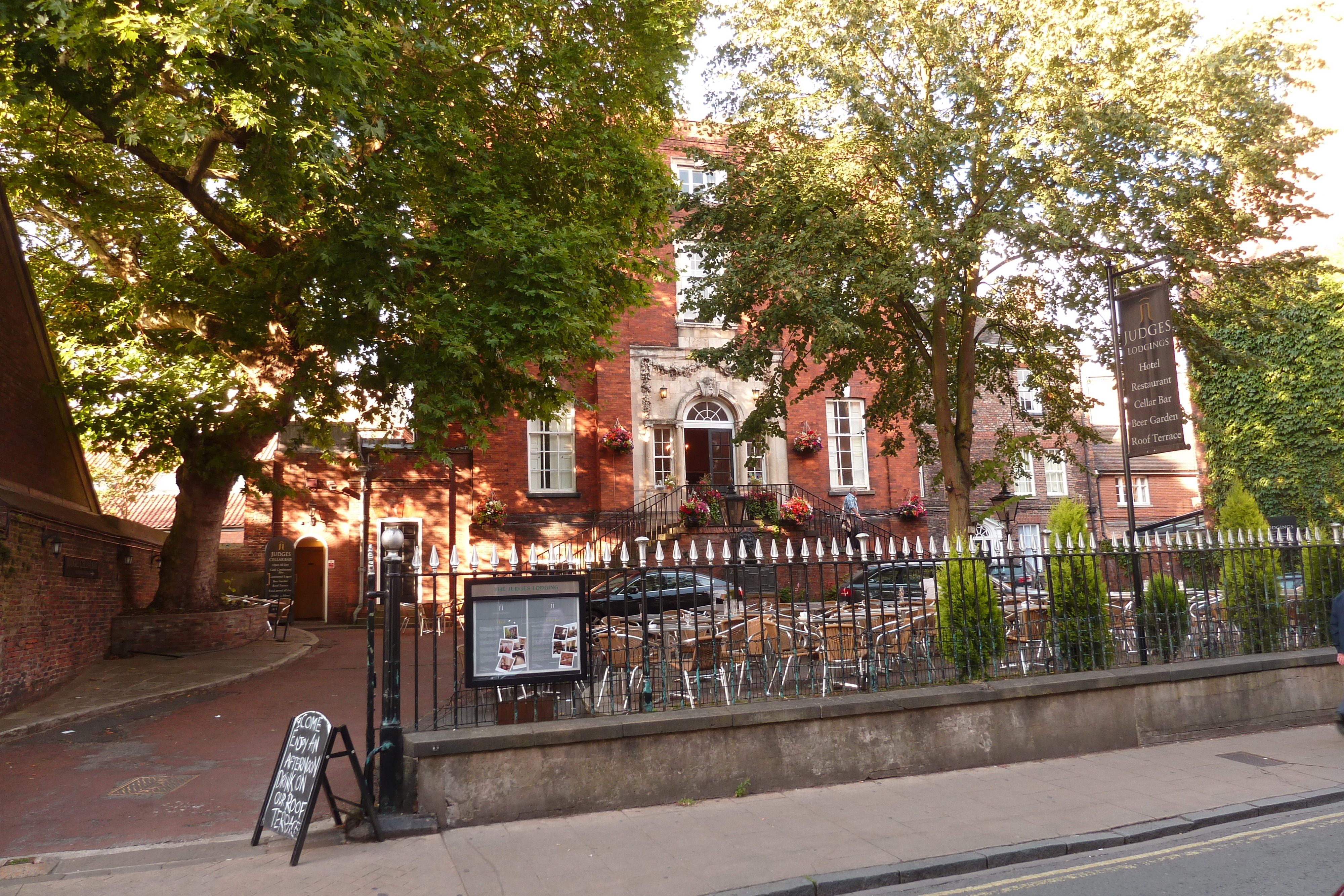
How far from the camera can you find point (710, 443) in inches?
925

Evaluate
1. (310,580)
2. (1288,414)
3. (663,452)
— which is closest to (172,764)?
(310,580)

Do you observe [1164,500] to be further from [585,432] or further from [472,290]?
[472,290]

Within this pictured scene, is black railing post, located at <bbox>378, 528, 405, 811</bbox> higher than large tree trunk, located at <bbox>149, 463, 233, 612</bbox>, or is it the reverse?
large tree trunk, located at <bbox>149, 463, 233, 612</bbox>

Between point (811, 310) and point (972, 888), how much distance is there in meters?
8.79

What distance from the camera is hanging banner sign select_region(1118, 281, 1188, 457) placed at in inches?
354

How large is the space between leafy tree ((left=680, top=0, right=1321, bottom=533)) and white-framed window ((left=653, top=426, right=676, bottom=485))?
8104 millimetres

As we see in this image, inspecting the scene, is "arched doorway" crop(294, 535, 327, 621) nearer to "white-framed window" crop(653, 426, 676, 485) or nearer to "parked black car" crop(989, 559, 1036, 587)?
"white-framed window" crop(653, 426, 676, 485)

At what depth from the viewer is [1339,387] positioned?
2344cm

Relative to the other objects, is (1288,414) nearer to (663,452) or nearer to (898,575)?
(663,452)

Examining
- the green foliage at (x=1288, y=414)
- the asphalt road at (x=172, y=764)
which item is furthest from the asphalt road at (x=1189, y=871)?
the green foliage at (x=1288, y=414)

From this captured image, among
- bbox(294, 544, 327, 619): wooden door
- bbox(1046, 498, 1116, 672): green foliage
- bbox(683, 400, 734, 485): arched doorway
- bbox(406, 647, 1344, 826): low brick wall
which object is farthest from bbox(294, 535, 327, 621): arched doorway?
bbox(1046, 498, 1116, 672): green foliage

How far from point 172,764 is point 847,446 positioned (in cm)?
1904

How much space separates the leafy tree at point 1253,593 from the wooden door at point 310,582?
1915 cm

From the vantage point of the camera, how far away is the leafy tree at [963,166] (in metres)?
11.3
